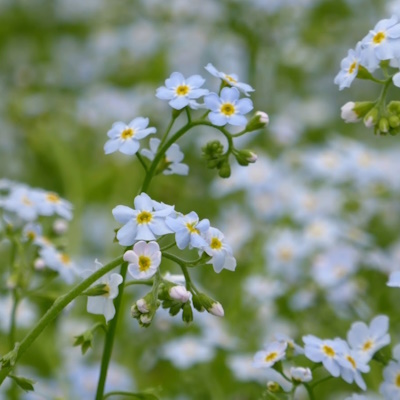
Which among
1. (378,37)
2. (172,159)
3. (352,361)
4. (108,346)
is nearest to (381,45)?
(378,37)

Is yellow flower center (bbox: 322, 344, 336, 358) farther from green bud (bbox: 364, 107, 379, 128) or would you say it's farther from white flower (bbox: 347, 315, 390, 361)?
green bud (bbox: 364, 107, 379, 128)

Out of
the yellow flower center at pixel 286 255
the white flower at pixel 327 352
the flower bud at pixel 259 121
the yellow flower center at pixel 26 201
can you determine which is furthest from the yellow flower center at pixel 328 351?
the yellow flower center at pixel 286 255

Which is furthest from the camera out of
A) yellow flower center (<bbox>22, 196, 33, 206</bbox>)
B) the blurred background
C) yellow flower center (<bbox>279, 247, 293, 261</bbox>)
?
yellow flower center (<bbox>279, 247, 293, 261</bbox>)

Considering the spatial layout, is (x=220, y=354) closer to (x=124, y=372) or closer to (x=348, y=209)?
(x=124, y=372)

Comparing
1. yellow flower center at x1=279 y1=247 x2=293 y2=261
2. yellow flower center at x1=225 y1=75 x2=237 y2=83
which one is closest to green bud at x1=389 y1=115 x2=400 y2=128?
yellow flower center at x1=225 y1=75 x2=237 y2=83

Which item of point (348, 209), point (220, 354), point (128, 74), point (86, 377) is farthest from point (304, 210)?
point (128, 74)

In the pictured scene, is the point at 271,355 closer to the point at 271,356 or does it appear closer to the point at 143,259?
the point at 271,356

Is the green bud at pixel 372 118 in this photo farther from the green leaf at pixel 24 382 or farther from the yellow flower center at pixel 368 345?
the green leaf at pixel 24 382
